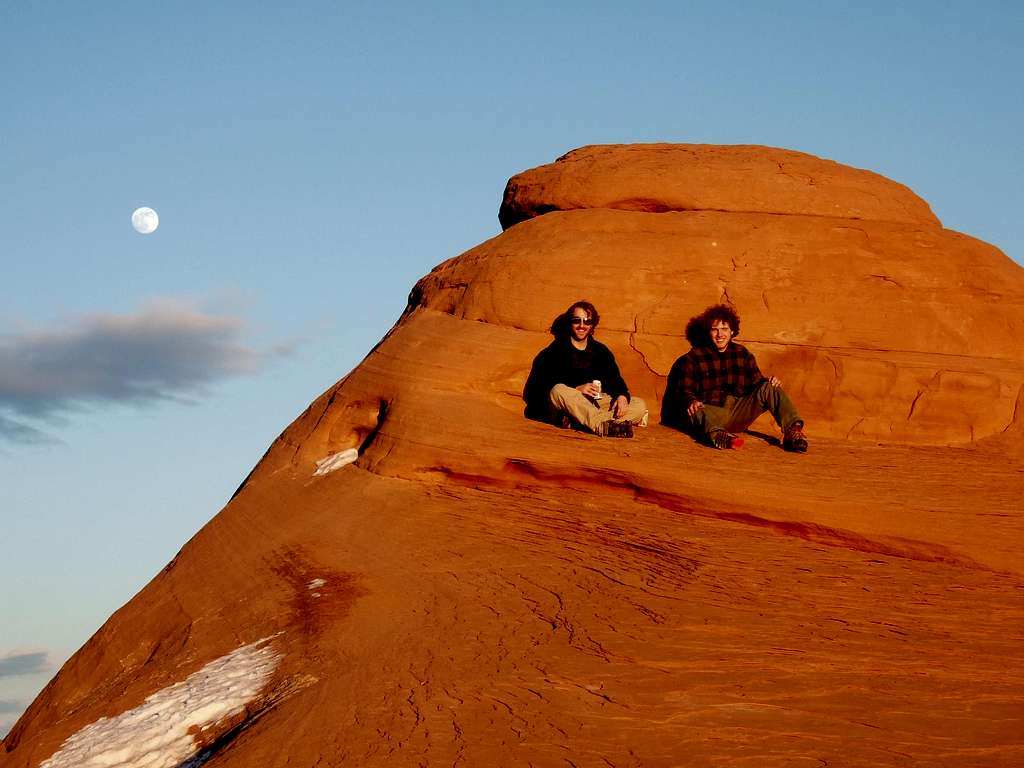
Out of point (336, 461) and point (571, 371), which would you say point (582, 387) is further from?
point (336, 461)

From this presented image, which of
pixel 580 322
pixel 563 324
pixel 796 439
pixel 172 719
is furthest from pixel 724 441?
pixel 172 719

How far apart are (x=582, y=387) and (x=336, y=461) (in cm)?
257

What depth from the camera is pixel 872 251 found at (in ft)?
38.2

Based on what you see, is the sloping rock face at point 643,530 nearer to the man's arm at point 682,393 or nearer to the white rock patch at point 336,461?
the white rock patch at point 336,461

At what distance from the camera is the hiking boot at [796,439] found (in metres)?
10.2

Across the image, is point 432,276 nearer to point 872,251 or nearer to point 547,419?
point 547,419

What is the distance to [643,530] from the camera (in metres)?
9.31

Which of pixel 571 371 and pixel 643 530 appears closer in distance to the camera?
pixel 643 530

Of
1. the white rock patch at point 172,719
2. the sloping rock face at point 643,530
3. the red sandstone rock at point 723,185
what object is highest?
the red sandstone rock at point 723,185

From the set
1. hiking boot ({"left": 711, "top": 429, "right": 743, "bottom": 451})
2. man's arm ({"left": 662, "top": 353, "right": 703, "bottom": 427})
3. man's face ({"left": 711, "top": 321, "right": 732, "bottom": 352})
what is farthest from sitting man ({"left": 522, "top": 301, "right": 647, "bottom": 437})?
man's face ({"left": 711, "top": 321, "right": 732, "bottom": 352})

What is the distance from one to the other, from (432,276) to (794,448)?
4.55 metres

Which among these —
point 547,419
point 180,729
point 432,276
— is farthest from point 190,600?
point 432,276

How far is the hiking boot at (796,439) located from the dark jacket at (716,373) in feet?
2.12

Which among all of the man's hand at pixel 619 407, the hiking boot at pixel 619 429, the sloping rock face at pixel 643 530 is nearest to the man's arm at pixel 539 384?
the sloping rock face at pixel 643 530
